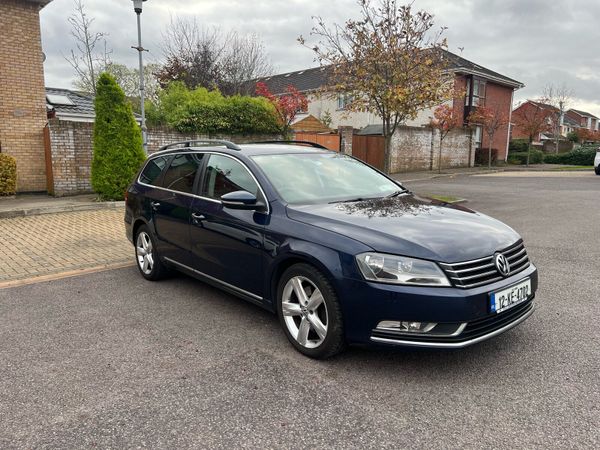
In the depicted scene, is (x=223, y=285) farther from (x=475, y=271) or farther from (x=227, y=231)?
(x=475, y=271)

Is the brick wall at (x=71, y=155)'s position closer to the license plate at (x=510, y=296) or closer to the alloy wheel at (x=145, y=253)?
the alloy wheel at (x=145, y=253)

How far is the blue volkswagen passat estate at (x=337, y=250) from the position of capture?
3029 millimetres

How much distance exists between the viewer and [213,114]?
15141mm

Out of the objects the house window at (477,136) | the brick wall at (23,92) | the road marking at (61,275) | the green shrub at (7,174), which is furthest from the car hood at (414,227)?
the house window at (477,136)

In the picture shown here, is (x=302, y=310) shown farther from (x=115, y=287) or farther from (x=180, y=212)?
(x=115, y=287)

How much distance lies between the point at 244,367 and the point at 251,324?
0.82 metres

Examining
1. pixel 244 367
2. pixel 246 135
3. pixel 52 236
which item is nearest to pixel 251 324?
pixel 244 367

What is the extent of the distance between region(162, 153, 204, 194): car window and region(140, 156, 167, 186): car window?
22cm

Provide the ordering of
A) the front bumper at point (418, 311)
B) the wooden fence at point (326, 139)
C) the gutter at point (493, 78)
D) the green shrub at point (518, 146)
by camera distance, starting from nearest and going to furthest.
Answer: the front bumper at point (418, 311) < the wooden fence at point (326, 139) < the gutter at point (493, 78) < the green shrub at point (518, 146)

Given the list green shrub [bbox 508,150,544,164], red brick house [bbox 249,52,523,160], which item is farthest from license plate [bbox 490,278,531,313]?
green shrub [bbox 508,150,544,164]

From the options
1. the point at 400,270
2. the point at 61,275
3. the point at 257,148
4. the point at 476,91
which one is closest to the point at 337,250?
the point at 400,270

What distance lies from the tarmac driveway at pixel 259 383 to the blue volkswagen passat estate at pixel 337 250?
0.29 m

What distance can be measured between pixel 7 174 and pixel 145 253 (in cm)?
778

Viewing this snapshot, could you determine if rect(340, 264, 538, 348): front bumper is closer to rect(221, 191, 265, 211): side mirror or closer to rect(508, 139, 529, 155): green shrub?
rect(221, 191, 265, 211): side mirror
